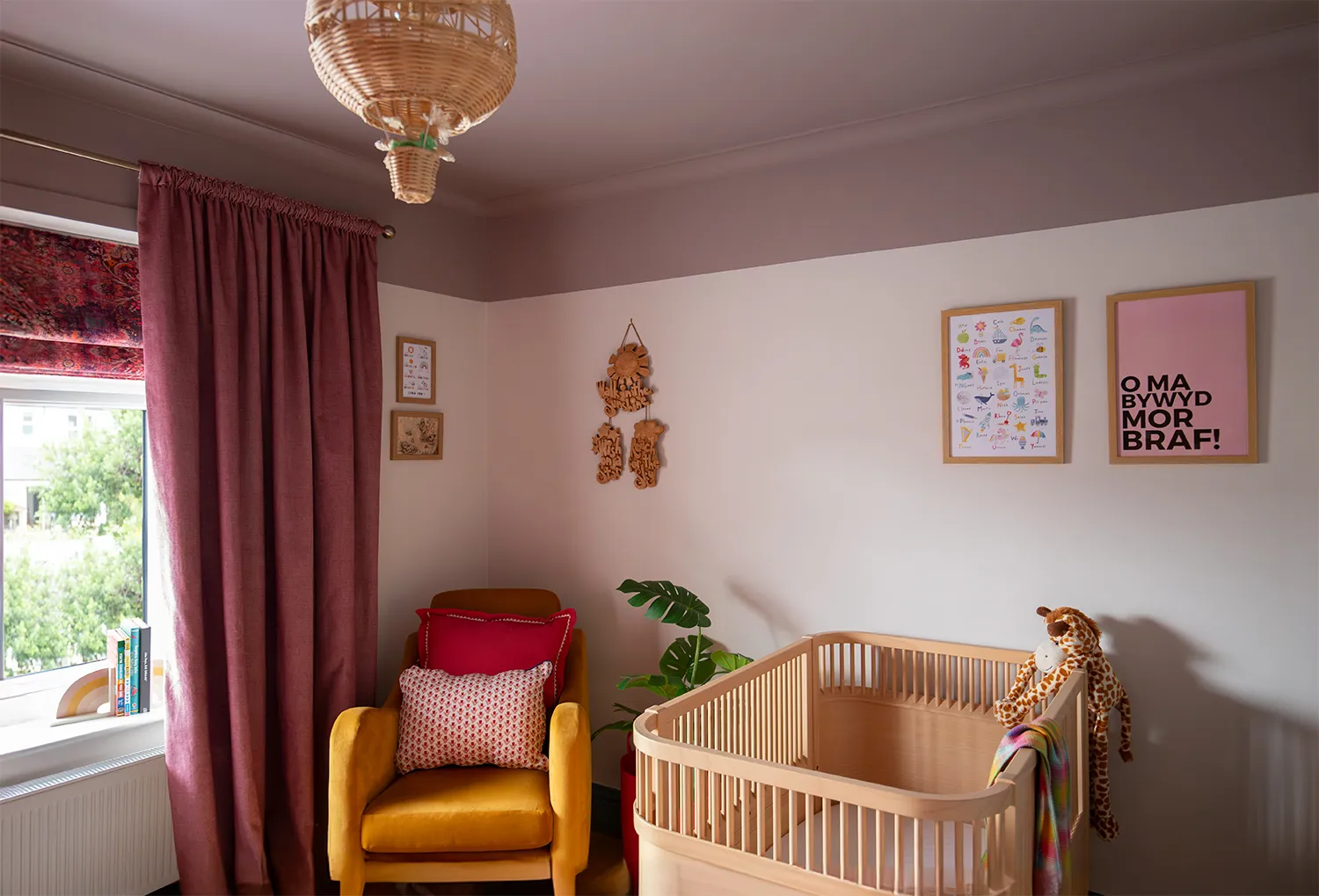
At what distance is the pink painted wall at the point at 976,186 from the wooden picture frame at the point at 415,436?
73 cm

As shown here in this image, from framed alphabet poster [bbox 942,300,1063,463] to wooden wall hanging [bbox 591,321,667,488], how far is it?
110 cm

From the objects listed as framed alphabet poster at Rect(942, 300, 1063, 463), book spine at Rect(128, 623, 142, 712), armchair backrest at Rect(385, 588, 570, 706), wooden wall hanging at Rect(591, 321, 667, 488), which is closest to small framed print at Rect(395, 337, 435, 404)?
wooden wall hanging at Rect(591, 321, 667, 488)

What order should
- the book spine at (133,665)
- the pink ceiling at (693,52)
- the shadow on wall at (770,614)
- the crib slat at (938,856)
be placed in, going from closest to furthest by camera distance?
the crib slat at (938,856)
the pink ceiling at (693,52)
the book spine at (133,665)
the shadow on wall at (770,614)

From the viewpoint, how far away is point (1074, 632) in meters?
2.21

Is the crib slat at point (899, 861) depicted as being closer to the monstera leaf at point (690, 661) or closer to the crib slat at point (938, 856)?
the crib slat at point (938, 856)

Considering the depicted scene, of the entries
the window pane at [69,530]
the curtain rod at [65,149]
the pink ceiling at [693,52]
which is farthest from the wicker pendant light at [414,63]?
the window pane at [69,530]

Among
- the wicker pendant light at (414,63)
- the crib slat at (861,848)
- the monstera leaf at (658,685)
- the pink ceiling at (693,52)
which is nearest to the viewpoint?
the wicker pendant light at (414,63)

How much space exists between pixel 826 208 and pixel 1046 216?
2.27 ft

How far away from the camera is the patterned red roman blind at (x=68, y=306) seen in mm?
2363

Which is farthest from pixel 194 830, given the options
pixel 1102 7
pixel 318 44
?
pixel 1102 7

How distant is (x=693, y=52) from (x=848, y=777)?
1.94 metres

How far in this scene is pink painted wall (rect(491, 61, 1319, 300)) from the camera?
220 cm

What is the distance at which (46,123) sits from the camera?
2285mm

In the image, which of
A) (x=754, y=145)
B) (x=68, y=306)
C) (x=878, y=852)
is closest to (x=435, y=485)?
(x=68, y=306)
